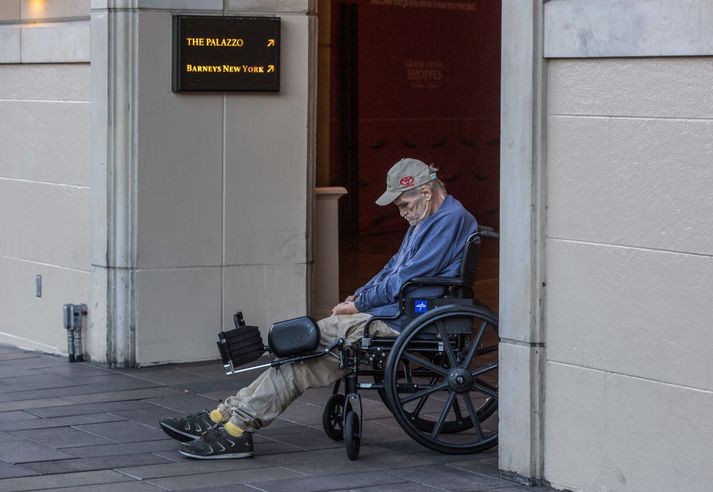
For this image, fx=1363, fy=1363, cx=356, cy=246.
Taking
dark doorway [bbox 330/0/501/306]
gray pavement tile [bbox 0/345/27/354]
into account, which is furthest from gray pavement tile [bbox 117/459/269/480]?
dark doorway [bbox 330/0/501/306]

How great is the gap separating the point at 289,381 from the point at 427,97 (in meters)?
12.4

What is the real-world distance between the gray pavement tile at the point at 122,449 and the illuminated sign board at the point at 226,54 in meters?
2.76

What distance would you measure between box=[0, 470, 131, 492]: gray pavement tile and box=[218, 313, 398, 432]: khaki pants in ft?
2.02

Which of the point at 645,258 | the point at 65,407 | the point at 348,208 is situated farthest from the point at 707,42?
the point at 348,208

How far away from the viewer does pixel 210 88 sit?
870cm

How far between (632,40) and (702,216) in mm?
748

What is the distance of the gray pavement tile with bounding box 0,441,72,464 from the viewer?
20.7ft

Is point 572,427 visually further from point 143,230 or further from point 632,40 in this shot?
point 143,230

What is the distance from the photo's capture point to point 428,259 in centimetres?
630

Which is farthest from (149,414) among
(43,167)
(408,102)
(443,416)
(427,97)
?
(427,97)

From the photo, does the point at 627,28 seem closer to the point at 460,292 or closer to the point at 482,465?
the point at 460,292

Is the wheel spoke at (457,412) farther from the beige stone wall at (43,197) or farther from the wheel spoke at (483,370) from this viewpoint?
the beige stone wall at (43,197)

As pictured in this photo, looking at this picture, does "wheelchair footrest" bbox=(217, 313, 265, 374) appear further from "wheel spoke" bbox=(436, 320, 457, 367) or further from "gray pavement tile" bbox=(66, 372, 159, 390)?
"gray pavement tile" bbox=(66, 372, 159, 390)

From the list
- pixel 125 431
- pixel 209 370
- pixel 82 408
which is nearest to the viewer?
pixel 125 431
